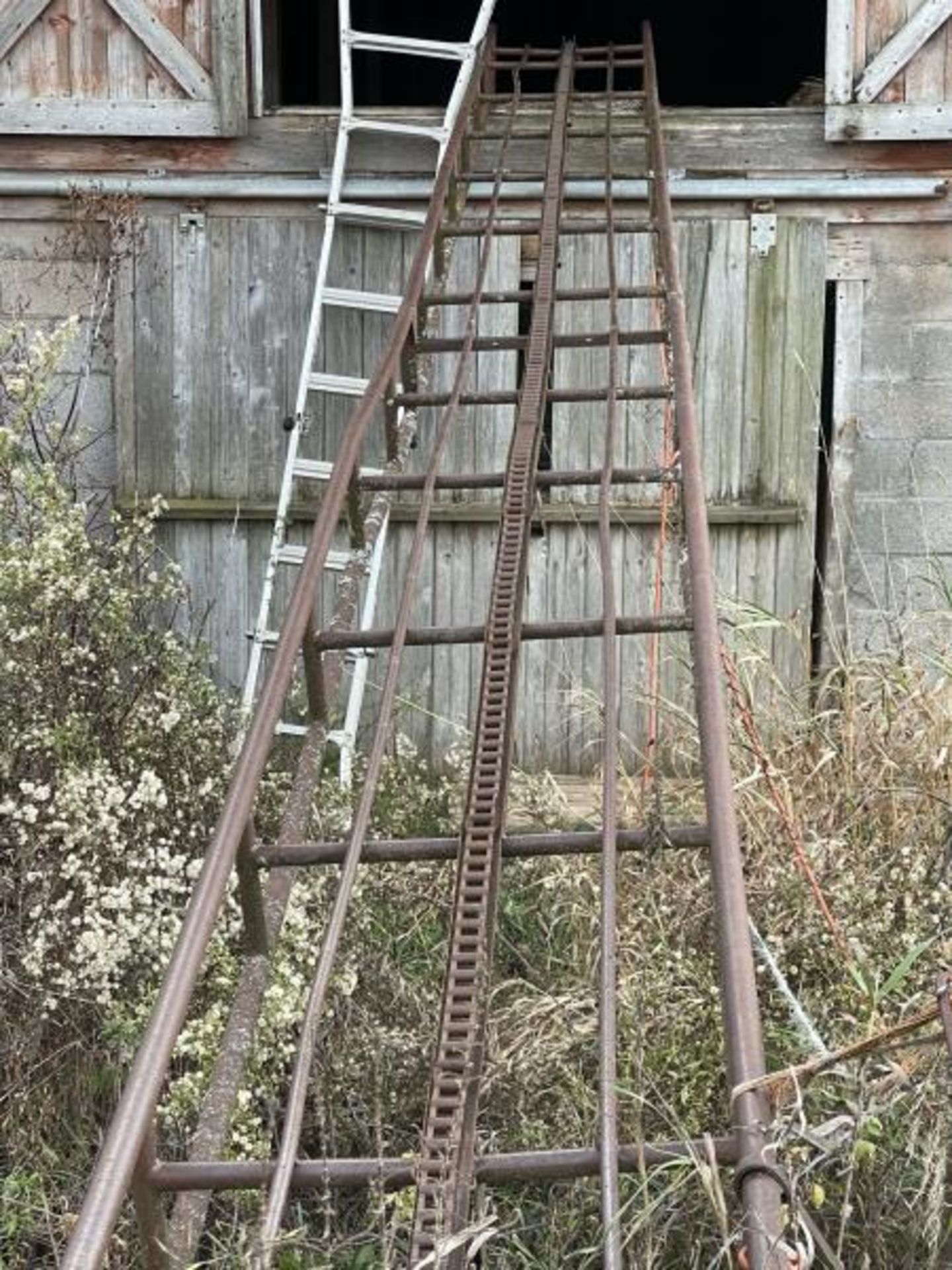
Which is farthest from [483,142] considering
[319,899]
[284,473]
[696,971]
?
[696,971]

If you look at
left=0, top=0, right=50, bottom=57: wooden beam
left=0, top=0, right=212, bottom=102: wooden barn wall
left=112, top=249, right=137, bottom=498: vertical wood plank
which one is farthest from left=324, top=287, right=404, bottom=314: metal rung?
left=0, top=0, right=50, bottom=57: wooden beam

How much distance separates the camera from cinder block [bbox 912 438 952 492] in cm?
746

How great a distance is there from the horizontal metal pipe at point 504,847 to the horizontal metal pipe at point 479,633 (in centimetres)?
54

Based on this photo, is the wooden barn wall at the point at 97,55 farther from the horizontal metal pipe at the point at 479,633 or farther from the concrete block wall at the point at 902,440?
the horizontal metal pipe at the point at 479,633

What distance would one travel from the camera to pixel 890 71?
23.6 feet

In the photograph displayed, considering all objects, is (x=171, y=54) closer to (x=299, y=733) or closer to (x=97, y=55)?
(x=97, y=55)

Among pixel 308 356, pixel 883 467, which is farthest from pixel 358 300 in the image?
pixel 883 467

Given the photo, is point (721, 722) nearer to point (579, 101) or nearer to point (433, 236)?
point (433, 236)

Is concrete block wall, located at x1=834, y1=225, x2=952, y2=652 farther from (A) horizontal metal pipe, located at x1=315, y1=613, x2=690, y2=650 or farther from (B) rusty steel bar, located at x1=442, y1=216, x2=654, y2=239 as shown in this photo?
(A) horizontal metal pipe, located at x1=315, y1=613, x2=690, y2=650

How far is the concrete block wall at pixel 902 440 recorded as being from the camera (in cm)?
736

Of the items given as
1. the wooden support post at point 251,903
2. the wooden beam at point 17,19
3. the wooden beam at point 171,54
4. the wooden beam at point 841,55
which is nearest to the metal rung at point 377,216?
the wooden beam at point 171,54

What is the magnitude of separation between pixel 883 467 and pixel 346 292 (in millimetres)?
2420

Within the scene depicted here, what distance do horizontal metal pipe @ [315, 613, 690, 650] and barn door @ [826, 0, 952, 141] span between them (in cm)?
393

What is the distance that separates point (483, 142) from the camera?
763 centimetres
